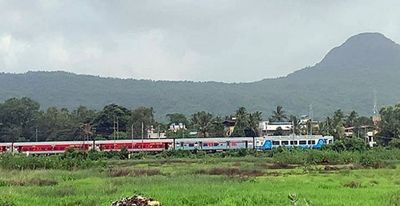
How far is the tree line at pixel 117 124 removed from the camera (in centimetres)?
10012

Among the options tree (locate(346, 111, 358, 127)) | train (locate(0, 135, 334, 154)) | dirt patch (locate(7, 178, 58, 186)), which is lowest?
dirt patch (locate(7, 178, 58, 186))

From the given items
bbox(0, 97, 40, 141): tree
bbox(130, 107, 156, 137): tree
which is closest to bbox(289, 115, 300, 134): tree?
bbox(130, 107, 156, 137): tree

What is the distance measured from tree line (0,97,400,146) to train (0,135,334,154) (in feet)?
45.9

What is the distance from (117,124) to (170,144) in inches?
1022

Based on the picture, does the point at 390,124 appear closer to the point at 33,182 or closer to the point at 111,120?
the point at 111,120

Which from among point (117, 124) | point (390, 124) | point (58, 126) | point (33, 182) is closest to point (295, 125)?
point (390, 124)

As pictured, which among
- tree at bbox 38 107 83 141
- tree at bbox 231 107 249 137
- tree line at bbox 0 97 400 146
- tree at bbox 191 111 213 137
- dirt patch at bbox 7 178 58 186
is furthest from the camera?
tree at bbox 38 107 83 141

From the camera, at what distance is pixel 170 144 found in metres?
80.2

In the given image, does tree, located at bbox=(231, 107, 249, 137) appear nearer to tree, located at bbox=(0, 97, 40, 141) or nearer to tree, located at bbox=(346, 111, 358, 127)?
tree, located at bbox=(346, 111, 358, 127)

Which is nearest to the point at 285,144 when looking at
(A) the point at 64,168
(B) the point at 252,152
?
(B) the point at 252,152

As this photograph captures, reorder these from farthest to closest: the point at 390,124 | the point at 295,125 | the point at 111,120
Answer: the point at 295,125 < the point at 111,120 < the point at 390,124

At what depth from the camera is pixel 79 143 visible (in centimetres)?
7844

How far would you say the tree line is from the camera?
10012cm

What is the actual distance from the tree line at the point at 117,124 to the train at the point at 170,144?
45.9 ft
